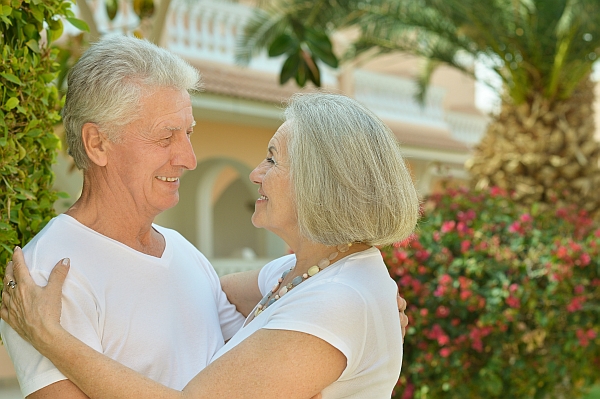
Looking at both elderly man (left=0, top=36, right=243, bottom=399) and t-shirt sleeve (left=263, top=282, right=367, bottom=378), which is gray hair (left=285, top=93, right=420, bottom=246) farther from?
elderly man (left=0, top=36, right=243, bottom=399)

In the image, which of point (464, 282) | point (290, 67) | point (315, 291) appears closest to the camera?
point (315, 291)

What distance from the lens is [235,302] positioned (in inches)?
112

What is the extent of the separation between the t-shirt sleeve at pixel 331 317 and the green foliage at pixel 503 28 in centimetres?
679

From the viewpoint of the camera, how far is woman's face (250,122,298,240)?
2.30 meters

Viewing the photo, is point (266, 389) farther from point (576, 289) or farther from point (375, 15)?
point (375, 15)

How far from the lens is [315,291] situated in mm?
2076

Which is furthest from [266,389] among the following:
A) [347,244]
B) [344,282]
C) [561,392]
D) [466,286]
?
[561,392]

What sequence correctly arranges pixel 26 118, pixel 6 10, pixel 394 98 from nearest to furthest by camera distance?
1. pixel 6 10
2. pixel 26 118
3. pixel 394 98

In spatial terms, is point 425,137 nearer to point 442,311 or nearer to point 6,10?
point 442,311

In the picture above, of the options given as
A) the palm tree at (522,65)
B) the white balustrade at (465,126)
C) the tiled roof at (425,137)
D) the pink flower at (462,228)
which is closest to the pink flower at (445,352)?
the pink flower at (462,228)

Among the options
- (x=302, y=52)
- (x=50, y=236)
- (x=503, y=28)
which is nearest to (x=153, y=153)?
(x=50, y=236)

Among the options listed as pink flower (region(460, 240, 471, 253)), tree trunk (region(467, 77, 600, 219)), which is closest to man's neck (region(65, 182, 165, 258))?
pink flower (region(460, 240, 471, 253))

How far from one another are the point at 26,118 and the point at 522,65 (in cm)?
774

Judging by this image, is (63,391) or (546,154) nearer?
(63,391)
